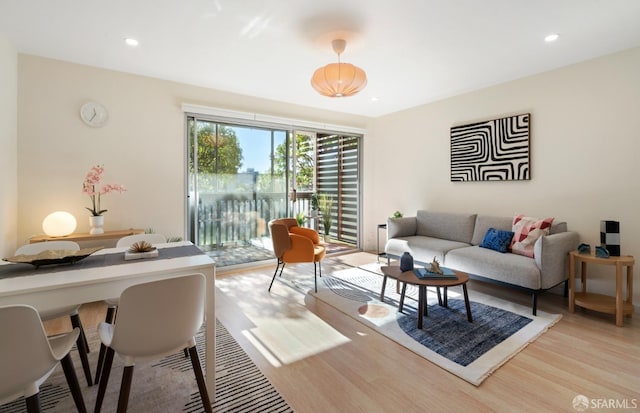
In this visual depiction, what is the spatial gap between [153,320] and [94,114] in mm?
3052

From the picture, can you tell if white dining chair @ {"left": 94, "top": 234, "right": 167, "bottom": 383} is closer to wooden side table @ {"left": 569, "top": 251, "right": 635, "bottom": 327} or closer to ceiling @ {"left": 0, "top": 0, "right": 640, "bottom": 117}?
ceiling @ {"left": 0, "top": 0, "right": 640, "bottom": 117}

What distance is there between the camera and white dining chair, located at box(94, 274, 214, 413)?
1282 mm

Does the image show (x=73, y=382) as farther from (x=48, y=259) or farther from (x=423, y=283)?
(x=423, y=283)

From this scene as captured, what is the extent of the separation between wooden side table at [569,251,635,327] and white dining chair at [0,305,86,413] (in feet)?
12.6

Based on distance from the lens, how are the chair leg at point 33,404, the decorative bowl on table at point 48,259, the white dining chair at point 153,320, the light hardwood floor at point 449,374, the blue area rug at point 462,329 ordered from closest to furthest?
1. the chair leg at point 33,404
2. the white dining chair at point 153,320
3. the decorative bowl on table at point 48,259
4. the light hardwood floor at point 449,374
5. the blue area rug at point 462,329

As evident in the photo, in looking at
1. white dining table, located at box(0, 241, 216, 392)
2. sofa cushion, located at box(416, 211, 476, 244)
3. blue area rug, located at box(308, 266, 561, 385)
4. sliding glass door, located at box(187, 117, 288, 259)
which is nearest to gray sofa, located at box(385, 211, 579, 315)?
sofa cushion, located at box(416, 211, 476, 244)

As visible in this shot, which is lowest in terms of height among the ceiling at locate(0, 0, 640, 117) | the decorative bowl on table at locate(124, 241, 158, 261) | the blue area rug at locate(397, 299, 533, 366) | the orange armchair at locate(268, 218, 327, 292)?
the blue area rug at locate(397, 299, 533, 366)

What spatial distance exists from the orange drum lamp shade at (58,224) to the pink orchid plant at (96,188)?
0.71 ft

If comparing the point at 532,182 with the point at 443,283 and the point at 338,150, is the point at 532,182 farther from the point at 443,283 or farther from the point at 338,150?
the point at 338,150

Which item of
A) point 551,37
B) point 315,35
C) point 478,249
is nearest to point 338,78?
point 315,35

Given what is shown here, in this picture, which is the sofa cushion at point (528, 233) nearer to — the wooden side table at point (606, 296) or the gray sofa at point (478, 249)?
the gray sofa at point (478, 249)

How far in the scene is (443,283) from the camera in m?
2.55

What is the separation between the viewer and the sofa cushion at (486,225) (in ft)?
11.9

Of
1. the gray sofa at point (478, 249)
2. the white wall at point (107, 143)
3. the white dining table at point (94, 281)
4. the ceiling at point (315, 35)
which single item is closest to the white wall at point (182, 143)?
the white wall at point (107, 143)
